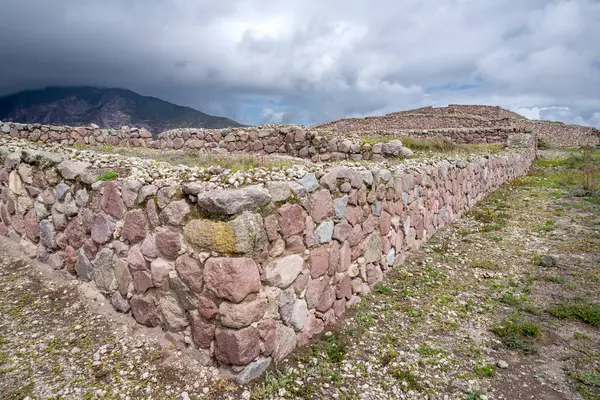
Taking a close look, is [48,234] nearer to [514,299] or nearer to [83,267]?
[83,267]

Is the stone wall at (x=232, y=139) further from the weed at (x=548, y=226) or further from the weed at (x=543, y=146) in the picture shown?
the weed at (x=543, y=146)

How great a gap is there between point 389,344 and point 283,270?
1.66m

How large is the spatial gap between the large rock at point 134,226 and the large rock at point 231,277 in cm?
113

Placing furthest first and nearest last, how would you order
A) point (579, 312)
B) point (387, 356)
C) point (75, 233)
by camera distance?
point (75, 233), point (579, 312), point (387, 356)

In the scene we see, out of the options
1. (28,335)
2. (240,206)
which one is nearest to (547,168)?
(240,206)

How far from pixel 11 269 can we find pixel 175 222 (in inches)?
151

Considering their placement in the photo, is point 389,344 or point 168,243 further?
point 389,344

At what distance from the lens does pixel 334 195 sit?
4566 millimetres

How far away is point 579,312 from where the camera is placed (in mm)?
4875

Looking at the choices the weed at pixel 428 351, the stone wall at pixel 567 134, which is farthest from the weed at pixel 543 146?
the weed at pixel 428 351

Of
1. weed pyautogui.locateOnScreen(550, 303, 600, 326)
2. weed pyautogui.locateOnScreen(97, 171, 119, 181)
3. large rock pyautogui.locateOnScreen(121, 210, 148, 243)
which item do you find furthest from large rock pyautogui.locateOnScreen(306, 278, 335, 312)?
weed pyautogui.locateOnScreen(550, 303, 600, 326)

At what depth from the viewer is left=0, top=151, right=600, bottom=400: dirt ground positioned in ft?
11.2

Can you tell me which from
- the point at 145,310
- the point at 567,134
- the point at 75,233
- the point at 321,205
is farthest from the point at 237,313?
the point at 567,134

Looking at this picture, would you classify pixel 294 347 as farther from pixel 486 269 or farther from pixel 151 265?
pixel 486 269
